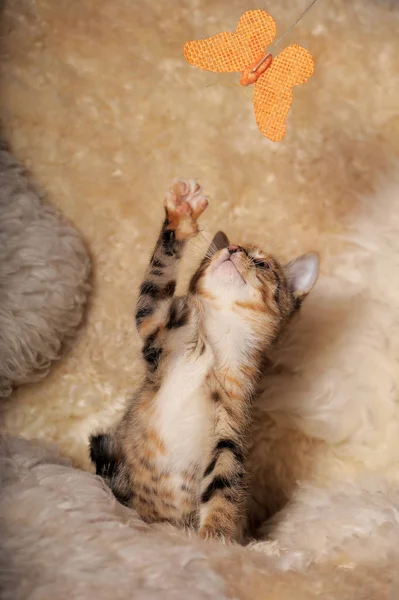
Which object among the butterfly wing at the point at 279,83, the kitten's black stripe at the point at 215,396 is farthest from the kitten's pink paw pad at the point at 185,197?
the kitten's black stripe at the point at 215,396

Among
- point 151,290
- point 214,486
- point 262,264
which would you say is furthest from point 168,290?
point 214,486

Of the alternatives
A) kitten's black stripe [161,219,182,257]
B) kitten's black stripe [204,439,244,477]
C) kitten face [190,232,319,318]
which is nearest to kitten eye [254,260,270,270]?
kitten face [190,232,319,318]

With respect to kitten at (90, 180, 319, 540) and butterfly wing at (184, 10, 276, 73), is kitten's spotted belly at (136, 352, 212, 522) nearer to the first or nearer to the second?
kitten at (90, 180, 319, 540)

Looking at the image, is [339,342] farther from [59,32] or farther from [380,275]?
[59,32]

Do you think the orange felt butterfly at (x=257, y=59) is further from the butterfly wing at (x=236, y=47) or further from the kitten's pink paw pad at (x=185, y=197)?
the kitten's pink paw pad at (x=185, y=197)

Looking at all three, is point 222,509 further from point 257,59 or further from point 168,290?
point 257,59

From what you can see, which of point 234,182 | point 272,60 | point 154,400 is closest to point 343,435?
point 154,400
